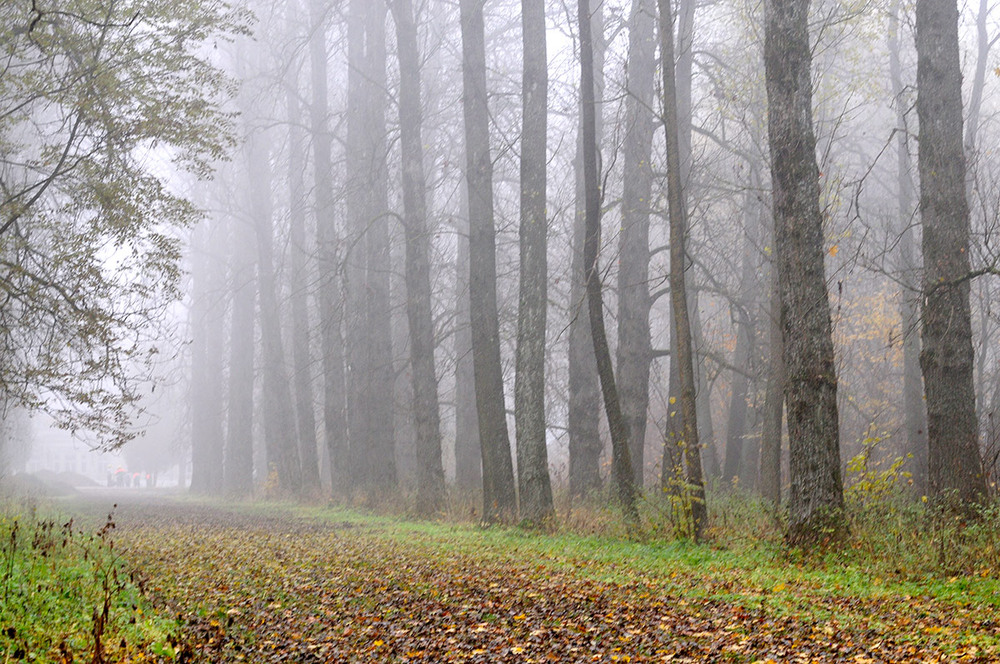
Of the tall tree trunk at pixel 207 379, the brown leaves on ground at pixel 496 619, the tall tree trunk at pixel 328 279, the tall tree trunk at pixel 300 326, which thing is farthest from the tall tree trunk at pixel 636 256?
the tall tree trunk at pixel 207 379

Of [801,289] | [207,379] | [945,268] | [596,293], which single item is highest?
[207,379]

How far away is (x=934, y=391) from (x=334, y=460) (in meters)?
17.4

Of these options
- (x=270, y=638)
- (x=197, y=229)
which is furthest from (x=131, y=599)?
(x=197, y=229)

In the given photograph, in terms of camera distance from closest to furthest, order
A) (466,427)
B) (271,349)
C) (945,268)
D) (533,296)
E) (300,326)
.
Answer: (945,268), (533,296), (466,427), (300,326), (271,349)

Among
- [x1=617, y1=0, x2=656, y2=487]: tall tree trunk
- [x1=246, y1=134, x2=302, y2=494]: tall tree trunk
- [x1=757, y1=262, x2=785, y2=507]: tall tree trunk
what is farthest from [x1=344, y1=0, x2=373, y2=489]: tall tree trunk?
[x1=757, y1=262, x2=785, y2=507]: tall tree trunk

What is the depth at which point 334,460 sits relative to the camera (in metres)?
25.4

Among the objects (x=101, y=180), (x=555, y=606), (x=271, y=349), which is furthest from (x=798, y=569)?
(x=271, y=349)

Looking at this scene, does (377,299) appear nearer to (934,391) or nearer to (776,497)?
(776,497)

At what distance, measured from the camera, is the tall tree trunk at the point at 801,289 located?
1032cm

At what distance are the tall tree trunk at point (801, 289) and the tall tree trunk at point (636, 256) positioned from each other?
6756 mm

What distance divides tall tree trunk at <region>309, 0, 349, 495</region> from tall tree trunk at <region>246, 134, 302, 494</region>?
4.03 metres

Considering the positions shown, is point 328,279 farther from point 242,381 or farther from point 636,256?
point 242,381

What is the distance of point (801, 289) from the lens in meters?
10.6

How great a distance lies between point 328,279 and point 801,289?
17486 millimetres
